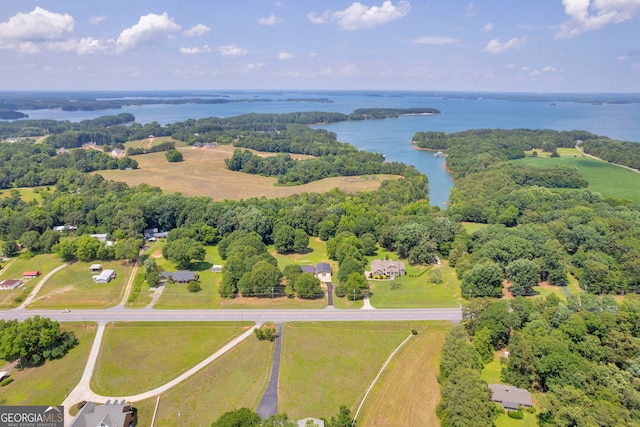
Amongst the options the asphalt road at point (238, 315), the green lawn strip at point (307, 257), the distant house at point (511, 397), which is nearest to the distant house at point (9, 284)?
the asphalt road at point (238, 315)

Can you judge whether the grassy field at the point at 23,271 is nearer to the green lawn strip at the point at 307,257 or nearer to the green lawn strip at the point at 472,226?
the green lawn strip at the point at 307,257

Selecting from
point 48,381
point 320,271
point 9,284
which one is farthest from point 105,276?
point 320,271

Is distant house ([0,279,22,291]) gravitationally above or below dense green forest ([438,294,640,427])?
below

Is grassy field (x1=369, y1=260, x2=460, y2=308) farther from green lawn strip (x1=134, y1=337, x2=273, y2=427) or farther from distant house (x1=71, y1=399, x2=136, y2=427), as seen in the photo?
distant house (x1=71, y1=399, x2=136, y2=427)

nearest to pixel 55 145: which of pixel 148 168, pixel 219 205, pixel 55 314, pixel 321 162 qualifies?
pixel 148 168

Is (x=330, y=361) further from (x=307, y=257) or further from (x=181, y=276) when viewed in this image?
(x=181, y=276)

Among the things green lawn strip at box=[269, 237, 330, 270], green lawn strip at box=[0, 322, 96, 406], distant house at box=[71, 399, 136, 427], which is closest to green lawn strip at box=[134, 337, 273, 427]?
distant house at box=[71, 399, 136, 427]
